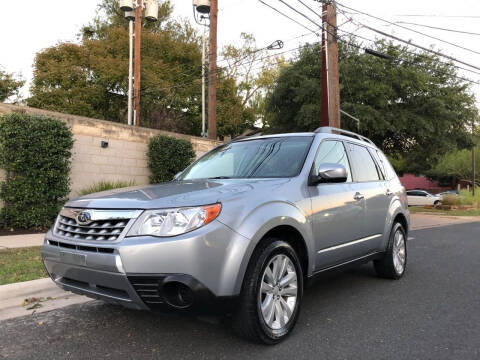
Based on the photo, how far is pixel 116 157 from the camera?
1173 centimetres

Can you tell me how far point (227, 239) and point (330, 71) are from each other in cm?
1073

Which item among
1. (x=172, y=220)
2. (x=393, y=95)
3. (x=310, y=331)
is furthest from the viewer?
(x=393, y=95)

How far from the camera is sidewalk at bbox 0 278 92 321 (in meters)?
4.13

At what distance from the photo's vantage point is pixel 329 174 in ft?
12.2

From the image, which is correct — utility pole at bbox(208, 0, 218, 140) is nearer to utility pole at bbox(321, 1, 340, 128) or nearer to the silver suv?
utility pole at bbox(321, 1, 340, 128)

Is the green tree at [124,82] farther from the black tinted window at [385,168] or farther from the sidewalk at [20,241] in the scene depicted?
the black tinted window at [385,168]

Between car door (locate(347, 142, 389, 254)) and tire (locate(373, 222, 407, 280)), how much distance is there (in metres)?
0.39

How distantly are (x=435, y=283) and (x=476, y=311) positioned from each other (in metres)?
1.21

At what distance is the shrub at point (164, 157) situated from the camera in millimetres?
12555

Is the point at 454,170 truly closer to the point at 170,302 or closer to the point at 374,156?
the point at 374,156

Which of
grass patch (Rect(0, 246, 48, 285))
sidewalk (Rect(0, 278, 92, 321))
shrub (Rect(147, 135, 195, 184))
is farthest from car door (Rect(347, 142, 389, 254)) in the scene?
shrub (Rect(147, 135, 195, 184))

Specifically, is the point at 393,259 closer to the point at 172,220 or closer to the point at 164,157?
the point at 172,220

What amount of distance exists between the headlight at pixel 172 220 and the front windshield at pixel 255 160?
1124 mm

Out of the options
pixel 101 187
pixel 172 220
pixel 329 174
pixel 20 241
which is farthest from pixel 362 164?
pixel 101 187
